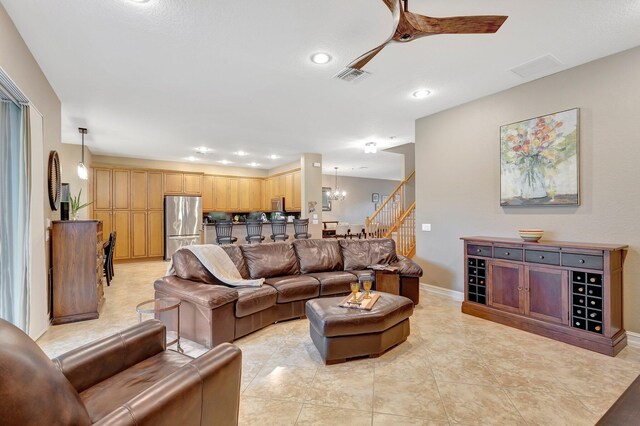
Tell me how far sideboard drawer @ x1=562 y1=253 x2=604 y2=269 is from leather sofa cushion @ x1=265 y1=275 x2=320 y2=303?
2613 millimetres

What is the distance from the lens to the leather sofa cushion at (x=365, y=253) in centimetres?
445

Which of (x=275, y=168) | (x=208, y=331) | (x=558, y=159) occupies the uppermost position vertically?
(x=275, y=168)

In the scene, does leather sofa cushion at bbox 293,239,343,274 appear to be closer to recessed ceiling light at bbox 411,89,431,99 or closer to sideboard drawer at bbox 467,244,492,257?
sideboard drawer at bbox 467,244,492,257

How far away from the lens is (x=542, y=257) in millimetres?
3211

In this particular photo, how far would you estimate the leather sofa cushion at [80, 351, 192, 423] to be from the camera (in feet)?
4.34

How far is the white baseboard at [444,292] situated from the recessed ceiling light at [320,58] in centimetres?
359

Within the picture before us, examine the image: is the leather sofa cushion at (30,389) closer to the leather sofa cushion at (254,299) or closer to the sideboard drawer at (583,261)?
the leather sofa cushion at (254,299)

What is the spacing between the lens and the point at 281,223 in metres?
6.62

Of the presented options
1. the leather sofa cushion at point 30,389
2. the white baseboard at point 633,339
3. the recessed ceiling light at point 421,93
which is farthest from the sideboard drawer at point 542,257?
the leather sofa cushion at point 30,389

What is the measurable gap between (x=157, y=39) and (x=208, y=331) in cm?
268

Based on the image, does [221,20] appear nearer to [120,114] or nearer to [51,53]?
[51,53]

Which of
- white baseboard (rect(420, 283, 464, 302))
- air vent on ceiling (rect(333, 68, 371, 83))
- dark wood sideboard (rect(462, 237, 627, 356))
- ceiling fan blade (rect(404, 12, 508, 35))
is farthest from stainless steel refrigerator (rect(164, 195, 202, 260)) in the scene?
ceiling fan blade (rect(404, 12, 508, 35))

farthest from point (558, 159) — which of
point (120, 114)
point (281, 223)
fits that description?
point (120, 114)

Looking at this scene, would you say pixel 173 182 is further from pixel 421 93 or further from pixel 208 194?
pixel 421 93
